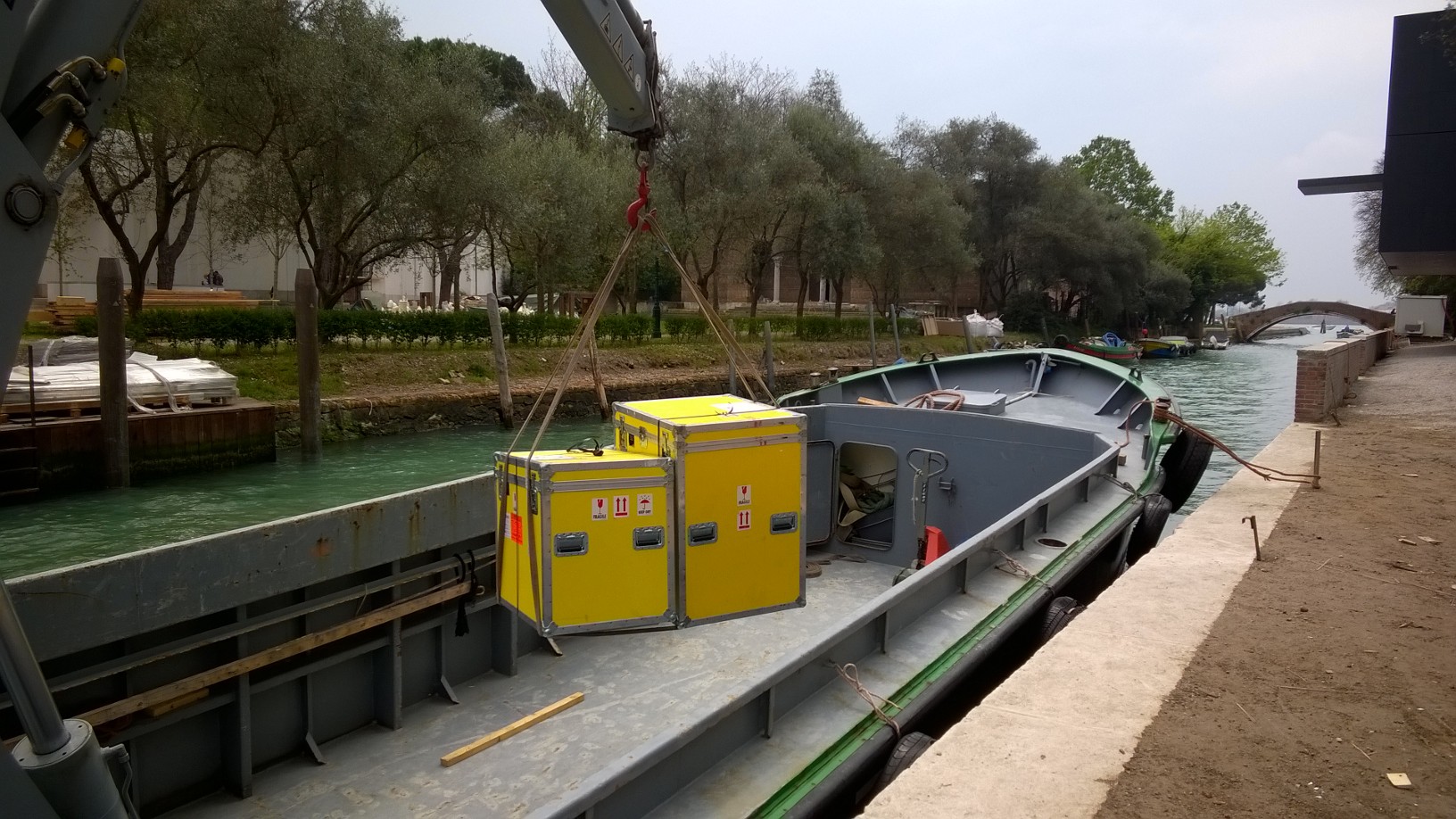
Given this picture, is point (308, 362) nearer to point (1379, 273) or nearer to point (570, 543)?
point (570, 543)

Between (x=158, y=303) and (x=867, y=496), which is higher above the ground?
(x=158, y=303)

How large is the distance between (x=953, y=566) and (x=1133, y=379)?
295 inches

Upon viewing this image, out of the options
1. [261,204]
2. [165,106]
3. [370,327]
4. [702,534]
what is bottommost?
[702,534]

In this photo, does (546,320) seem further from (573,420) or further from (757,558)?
(757,558)

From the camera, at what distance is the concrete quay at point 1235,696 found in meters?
3.20

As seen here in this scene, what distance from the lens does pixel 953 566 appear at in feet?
17.7

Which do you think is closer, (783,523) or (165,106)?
(783,523)

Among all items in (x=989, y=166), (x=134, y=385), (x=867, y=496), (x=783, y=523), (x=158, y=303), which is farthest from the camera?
(x=989, y=166)

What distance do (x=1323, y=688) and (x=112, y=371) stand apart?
1384 cm

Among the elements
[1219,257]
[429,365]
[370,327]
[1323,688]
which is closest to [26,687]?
[1323,688]

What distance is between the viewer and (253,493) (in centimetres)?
1335

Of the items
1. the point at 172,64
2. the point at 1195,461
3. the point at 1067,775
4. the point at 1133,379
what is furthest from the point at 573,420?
the point at 1067,775

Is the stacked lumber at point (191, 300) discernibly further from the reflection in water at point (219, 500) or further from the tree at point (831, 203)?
the tree at point (831, 203)

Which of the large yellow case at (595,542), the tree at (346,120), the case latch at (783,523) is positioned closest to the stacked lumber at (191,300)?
the tree at (346,120)
